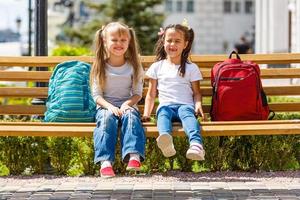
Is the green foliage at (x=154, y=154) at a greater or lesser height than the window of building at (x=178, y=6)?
lesser

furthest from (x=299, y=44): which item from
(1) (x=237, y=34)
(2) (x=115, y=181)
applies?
(1) (x=237, y=34)

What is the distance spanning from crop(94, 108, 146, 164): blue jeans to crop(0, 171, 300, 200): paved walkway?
1.18ft

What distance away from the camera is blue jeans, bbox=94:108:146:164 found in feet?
23.7

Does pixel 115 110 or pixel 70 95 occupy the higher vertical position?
pixel 70 95

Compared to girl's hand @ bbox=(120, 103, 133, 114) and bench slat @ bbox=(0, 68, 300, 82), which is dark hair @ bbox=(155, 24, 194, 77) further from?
girl's hand @ bbox=(120, 103, 133, 114)

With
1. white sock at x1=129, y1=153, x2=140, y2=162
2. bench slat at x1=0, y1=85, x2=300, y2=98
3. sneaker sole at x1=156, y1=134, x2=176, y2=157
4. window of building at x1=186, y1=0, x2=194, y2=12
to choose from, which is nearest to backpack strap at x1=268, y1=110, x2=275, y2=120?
bench slat at x1=0, y1=85, x2=300, y2=98

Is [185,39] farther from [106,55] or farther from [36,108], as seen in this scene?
[36,108]

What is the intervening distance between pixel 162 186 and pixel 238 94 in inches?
45.7

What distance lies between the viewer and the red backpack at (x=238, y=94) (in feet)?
26.7

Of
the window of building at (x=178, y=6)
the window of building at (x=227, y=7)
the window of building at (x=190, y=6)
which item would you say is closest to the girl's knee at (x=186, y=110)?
the window of building at (x=190, y=6)

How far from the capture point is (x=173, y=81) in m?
8.09

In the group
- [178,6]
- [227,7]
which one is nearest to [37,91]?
[178,6]

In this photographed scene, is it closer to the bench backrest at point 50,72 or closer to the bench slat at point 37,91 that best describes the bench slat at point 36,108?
the bench backrest at point 50,72

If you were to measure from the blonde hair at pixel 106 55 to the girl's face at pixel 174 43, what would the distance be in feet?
0.95
